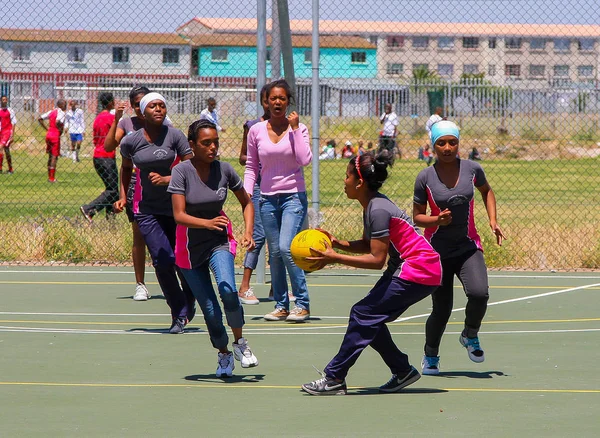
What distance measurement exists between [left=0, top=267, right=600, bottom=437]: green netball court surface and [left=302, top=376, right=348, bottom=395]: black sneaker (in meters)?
0.06

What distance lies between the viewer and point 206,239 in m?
7.69

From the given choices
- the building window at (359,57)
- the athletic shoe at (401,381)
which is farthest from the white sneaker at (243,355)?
the building window at (359,57)

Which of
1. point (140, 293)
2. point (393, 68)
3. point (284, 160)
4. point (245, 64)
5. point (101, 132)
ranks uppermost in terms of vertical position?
point (393, 68)

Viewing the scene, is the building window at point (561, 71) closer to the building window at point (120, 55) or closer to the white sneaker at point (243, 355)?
the building window at point (120, 55)

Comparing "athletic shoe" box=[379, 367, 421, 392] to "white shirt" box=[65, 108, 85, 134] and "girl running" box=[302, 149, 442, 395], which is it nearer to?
"girl running" box=[302, 149, 442, 395]

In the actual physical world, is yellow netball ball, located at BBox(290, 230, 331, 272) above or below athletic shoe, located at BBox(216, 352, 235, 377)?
above

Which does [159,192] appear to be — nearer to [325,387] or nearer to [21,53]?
[325,387]

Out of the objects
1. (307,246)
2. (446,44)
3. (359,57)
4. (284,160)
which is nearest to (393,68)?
(359,57)

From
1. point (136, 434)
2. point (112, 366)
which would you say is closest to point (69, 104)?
point (112, 366)

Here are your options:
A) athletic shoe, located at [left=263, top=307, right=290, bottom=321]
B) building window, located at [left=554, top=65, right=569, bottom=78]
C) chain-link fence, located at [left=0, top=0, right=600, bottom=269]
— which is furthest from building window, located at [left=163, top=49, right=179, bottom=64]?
athletic shoe, located at [left=263, top=307, right=290, bottom=321]

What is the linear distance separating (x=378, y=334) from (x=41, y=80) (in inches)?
726

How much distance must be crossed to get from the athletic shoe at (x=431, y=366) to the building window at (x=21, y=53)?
39.0 ft

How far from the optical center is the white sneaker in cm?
774

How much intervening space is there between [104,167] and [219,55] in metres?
3.36
